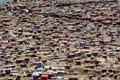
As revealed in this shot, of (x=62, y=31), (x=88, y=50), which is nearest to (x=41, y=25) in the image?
(x=62, y=31)

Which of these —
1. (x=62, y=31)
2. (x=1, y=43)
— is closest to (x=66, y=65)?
(x=1, y=43)

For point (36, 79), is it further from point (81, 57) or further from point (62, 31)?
point (62, 31)

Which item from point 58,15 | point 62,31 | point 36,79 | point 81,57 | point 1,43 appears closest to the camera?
point 36,79

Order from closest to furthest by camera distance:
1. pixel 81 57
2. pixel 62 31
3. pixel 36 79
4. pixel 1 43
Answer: pixel 36 79, pixel 81 57, pixel 1 43, pixel 62 31

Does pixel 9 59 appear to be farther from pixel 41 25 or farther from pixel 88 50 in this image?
pixel 41 25

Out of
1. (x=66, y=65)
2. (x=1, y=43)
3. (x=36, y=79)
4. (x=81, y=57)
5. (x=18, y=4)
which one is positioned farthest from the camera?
(x=18, y=4)

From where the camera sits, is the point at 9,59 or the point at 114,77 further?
the point at 9,59
